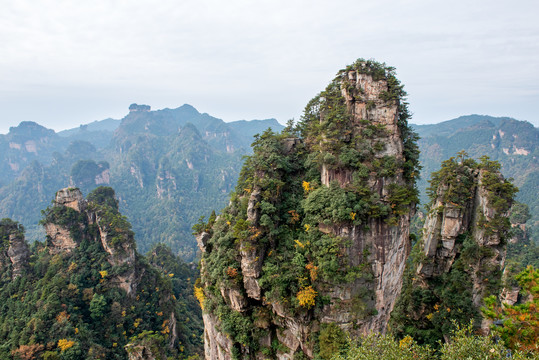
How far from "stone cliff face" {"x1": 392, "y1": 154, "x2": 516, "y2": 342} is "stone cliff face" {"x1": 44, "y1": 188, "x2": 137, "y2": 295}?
30.1 m

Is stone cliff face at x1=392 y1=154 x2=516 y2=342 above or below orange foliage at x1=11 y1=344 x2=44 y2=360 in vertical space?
above

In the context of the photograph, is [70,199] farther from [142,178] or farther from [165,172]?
[142,178]

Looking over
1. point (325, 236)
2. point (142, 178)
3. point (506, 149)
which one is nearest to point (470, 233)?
point (325, 236)

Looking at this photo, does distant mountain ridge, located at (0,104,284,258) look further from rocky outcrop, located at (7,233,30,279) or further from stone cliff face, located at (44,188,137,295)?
rocky outcrop, located at (7,233,30,279)

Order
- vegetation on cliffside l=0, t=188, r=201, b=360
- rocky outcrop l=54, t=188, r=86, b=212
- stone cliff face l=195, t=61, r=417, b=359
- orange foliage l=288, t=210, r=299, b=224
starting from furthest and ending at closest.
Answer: rocky outcrop l=54, t=188, r=86, b=212 → vegetation on cliffside l=0, t=188, r=201, b=360 → orange foliage l=288, t=210, r=299, b=224 → stone cliff face l=195, t=61, r=417, b=359

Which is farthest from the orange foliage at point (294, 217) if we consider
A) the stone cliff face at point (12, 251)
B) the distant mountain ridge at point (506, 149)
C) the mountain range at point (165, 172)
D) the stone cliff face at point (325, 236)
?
the distant mountain ridge at point (506, 149)

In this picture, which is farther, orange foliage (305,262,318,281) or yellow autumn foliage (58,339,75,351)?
yellow autumn foliage (58,339,75,351)

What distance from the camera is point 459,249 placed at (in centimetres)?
2128


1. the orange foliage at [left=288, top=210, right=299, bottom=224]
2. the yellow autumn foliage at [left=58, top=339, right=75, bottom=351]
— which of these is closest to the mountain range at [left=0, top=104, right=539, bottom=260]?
the yellow autumn foliage at [left=58, top=339, right=75, bottom=351]

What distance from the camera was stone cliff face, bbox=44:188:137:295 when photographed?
34.0m

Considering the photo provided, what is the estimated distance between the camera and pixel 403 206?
18.1 meters

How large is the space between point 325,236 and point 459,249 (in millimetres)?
11904

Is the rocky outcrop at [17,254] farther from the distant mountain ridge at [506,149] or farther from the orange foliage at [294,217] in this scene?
the distant mountain ridge at [506,149]

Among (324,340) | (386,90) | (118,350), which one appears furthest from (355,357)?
(118,350)
